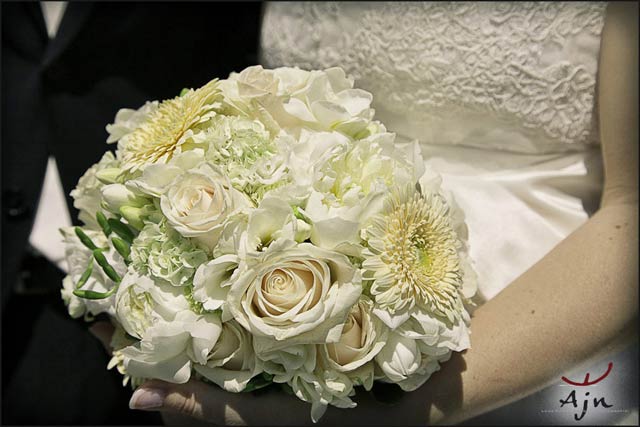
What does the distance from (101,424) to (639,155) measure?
1344 mm

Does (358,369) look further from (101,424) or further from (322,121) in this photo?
(101,424)

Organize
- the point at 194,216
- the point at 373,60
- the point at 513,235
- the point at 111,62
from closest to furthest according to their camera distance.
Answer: the point at 194,216, the point at 513,235, the point at 373,60, the point at 111,62

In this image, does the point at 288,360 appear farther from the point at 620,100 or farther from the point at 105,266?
the point at 620,100

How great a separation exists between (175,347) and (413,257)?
25 centimetres

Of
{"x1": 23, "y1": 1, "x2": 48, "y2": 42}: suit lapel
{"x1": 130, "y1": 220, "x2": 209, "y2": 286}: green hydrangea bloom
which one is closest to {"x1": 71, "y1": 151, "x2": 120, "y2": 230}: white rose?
{"x1": 130, "y1": 220, "x2": 209, "y2": 286}: green hydrangea bloom

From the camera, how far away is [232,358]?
610 mm

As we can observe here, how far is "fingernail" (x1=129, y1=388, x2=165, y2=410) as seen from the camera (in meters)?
0.66

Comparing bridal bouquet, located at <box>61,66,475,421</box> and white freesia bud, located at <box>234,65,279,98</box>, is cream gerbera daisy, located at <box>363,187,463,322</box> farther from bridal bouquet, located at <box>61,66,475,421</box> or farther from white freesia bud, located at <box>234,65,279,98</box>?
white freesia bud, located at <box>234,65,279,98</box>

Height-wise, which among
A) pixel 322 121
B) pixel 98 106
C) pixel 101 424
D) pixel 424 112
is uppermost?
pixel 322 121

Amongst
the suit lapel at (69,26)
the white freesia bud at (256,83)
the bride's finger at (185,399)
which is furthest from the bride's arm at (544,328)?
the suit lapel at (69,26)

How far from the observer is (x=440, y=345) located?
0.61 metres

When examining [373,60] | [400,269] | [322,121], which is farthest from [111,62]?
[400,269]

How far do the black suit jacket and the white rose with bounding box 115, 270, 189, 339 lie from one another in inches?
29.8

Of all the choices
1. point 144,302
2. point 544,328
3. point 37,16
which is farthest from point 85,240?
point 37,16
